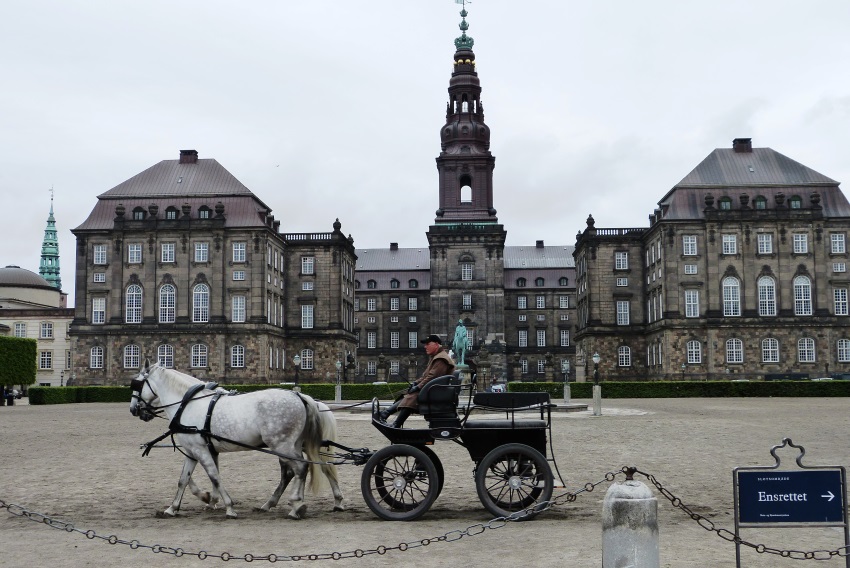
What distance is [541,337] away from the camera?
127m

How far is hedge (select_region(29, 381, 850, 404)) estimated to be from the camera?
5728 cm

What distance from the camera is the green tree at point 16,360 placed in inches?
2244

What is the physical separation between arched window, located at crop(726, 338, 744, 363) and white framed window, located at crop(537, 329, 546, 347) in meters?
49.8

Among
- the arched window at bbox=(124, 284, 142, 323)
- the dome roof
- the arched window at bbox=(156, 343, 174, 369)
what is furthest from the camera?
the dome roof

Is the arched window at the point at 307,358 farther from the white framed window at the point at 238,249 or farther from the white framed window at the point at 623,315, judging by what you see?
the white framed window at the point at 623,315

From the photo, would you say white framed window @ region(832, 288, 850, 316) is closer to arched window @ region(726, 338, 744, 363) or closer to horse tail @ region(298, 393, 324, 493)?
arched window @ region(726, 338, 744, 363)

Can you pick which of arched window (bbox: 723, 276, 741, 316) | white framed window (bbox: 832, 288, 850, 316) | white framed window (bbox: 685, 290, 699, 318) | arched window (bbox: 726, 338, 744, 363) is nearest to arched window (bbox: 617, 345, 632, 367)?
white framed window (bbox: 685, 290, 699, 318)

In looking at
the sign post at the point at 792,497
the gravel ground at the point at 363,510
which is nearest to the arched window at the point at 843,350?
the gravel ground at the point at 363,510

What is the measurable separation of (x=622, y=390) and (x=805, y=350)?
26.3 metres

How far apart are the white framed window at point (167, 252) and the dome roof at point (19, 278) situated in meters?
40.9

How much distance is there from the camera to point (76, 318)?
7944 cm

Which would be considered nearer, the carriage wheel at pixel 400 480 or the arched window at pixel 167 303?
the carriage wheel at pixel 400 480

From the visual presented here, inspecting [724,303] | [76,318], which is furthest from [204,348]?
[724,303]

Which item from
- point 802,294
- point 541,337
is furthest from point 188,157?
point 541,337
